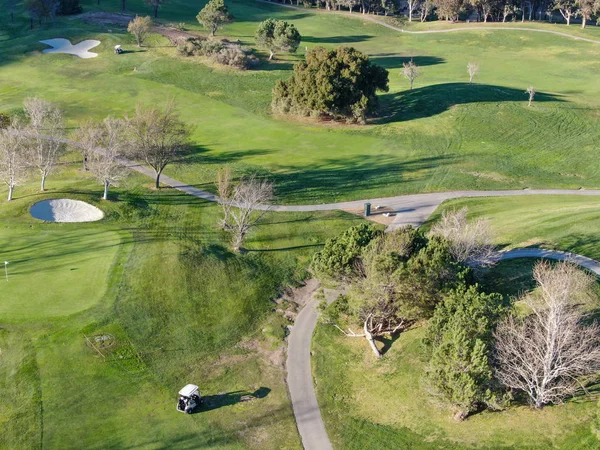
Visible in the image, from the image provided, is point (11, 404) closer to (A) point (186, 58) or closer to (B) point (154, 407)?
(B) point (154, 407)

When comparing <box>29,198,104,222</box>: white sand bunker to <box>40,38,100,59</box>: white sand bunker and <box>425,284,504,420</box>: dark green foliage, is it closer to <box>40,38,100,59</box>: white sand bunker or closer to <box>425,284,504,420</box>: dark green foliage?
<box>425,284,504,420</box>: dark green foliage

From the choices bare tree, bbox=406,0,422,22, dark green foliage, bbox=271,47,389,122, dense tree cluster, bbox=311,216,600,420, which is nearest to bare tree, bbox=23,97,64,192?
dark green foliage, bbox=271,47,389,122

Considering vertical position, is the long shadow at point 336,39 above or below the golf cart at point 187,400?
above

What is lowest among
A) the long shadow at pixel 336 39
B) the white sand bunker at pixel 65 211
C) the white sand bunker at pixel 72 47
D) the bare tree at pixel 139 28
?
the white sand bunker at pixel 65 211

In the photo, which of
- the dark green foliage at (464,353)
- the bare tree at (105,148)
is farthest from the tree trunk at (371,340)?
the bare tree at (105,148)

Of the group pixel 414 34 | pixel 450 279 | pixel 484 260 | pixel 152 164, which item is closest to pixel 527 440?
pixel 450 279

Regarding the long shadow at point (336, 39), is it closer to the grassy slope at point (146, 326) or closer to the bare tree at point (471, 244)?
the grassy slope at point (146, 326)

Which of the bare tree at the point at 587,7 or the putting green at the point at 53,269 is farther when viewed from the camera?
the bare tree at the point at 587,7
